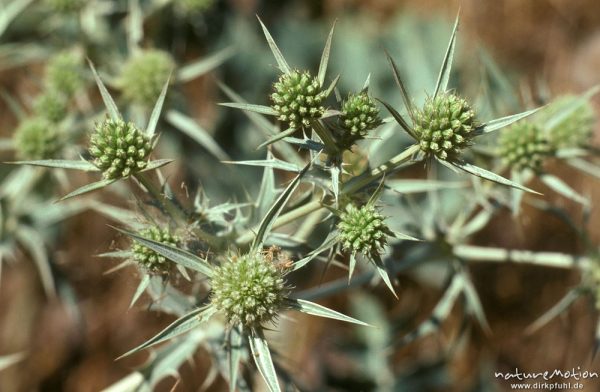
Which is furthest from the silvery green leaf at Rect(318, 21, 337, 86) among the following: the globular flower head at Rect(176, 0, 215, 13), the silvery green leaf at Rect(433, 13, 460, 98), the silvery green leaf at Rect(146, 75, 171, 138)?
the globular flower head at Rect(176, 0, 215, 13)

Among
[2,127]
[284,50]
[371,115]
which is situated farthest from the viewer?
[2,127]

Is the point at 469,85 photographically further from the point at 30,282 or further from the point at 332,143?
the point at 30,282

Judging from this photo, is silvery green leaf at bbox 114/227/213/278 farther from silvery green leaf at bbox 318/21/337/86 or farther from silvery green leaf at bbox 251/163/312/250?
silvery green leaf at bbox 318/21/337/86

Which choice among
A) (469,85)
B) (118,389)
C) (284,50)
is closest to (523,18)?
(469,85)

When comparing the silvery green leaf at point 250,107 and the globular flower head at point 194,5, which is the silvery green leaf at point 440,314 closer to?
the silvery green leaf at point 250,107

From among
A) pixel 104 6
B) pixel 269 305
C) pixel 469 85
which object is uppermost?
pixel 104 6

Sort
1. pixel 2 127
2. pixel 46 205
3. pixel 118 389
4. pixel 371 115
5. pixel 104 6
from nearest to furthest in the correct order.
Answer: pixel 371 115
pixel 118 389
pixel 46 205
pixel 104 6
pixel 2 127

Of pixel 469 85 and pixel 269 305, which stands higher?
pixel 469 85
